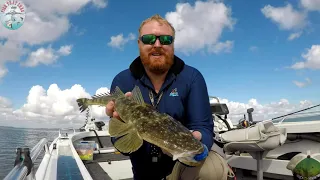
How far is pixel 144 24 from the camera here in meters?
4.00

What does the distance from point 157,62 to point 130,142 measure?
1.39m

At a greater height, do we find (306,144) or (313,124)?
(313,124)

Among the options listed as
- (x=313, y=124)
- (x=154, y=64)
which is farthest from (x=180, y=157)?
(x=313, y=124)

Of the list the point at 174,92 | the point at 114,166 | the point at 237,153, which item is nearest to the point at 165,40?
the point at 174,92

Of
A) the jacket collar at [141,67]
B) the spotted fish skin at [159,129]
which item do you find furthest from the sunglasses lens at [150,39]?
the spotted fish skin at [159,129]

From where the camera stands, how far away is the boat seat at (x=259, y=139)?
5.75m

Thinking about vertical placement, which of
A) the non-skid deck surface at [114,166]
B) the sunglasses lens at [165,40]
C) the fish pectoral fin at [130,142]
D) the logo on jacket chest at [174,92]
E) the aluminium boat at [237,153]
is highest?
the sunglasses lens at [165,40]

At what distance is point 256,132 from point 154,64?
10.9 feet

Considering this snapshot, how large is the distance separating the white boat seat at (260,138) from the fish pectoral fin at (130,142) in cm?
374

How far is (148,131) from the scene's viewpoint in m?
2.86

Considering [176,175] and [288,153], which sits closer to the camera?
[176,175]

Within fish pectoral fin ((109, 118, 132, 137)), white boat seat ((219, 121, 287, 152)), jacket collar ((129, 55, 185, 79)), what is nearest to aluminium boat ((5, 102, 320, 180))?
white boat seat ((219, 121, 287, 152))

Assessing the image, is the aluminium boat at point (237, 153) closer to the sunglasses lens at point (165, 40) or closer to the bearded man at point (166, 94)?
the bearded man at point (166, 94)

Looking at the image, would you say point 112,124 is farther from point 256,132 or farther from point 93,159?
point 93,159
